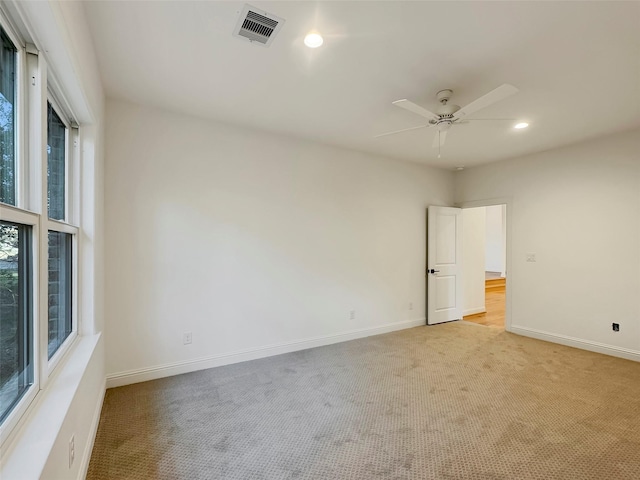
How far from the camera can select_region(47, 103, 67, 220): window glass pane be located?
5.81ft

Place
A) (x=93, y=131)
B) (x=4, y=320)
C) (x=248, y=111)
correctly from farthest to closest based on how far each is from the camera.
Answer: (x=248, y=111)
(x=93, y=131)
(x=4, y=320)

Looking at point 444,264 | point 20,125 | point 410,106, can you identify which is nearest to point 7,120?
point 20,125

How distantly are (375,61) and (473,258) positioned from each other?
187 inches

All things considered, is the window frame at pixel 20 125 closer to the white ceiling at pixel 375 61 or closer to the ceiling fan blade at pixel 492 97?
the white ceiling at pixel 375 61

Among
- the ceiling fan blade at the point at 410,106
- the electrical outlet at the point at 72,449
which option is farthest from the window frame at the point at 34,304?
the ceiling fan blade at the point at 410,106

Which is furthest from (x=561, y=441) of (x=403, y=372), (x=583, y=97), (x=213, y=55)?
(x=213, y=55)

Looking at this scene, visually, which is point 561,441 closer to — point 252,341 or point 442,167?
point 252,341

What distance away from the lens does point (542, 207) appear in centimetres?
442

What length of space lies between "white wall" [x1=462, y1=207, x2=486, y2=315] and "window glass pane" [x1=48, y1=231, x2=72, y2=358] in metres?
5.60

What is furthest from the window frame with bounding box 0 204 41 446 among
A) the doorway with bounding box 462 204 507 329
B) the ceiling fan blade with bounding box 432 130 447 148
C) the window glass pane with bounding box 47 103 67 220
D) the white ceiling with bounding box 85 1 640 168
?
the doorway with bounding box 462 204 507 329

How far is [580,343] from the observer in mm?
4039

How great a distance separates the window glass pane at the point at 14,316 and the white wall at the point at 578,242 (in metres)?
5.29

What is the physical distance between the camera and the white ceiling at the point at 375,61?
180cm

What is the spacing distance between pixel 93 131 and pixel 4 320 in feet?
5.28
